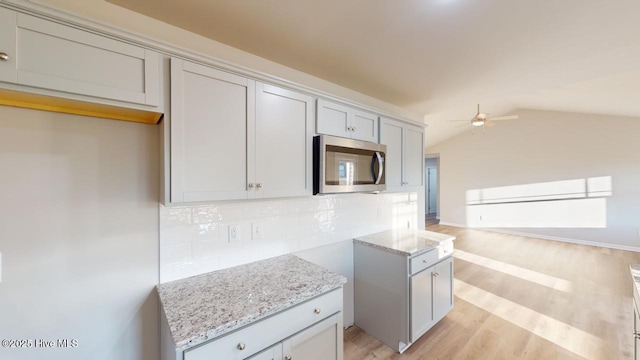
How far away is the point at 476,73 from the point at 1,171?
3.07 m

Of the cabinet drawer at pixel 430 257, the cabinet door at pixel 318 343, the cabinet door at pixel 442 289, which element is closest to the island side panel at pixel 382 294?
the cabinet drawer at pixel 430 257

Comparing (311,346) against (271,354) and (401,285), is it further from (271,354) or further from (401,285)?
(401,285)

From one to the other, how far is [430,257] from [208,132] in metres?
2.09

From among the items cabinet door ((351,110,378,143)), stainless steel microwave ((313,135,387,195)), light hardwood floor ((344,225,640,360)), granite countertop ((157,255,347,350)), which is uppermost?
cabinet door ((351,110,378,143))

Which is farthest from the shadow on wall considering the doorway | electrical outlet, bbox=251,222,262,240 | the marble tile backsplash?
electrical outlet, bbox=251,222,262,240

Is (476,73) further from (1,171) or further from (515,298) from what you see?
(1,171)

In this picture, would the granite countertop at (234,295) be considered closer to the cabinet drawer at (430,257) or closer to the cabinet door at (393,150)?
the cabinet drawer at (430,257)

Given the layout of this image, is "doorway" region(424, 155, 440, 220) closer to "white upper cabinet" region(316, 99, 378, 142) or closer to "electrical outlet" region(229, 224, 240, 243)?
"white upper cabinet" region(316, 99, 378, 142)

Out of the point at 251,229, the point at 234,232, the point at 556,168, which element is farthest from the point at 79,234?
the point at 556,168

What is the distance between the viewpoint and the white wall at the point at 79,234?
1088mm

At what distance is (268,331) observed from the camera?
1.21m

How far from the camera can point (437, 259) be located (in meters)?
2.31

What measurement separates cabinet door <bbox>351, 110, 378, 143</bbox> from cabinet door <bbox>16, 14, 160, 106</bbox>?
1380 millimetres

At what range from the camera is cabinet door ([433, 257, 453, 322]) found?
233 centimetres
